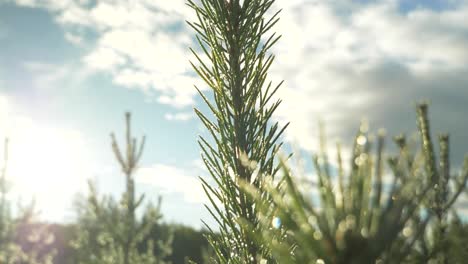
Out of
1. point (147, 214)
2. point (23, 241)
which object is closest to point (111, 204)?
point (147, 214)

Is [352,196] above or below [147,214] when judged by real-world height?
below

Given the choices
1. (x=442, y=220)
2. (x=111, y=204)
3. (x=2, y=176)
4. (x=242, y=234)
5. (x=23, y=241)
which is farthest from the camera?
(x=23, y=241)

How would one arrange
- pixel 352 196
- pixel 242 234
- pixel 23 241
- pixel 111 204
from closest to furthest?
pixel 352 196 → pixel 242 234 → pixel 111 204 → pixel 23 241

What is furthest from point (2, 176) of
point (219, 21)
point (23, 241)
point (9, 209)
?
point (219, 21)

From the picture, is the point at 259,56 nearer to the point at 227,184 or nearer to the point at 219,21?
the point at 219,21

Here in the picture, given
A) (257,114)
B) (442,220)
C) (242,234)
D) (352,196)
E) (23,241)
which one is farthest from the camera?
(23,241)

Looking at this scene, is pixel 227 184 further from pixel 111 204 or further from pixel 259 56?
pixel 111 204

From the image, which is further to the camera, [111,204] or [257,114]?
[111,204]

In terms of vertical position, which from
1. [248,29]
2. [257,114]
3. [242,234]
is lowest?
[242,234]

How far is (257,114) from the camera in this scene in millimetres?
1423

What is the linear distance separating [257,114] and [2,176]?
15.6 m

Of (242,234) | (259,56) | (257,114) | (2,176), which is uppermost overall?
(2,176)

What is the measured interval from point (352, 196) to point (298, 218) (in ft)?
0.26

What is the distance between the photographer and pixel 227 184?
1.30 m
